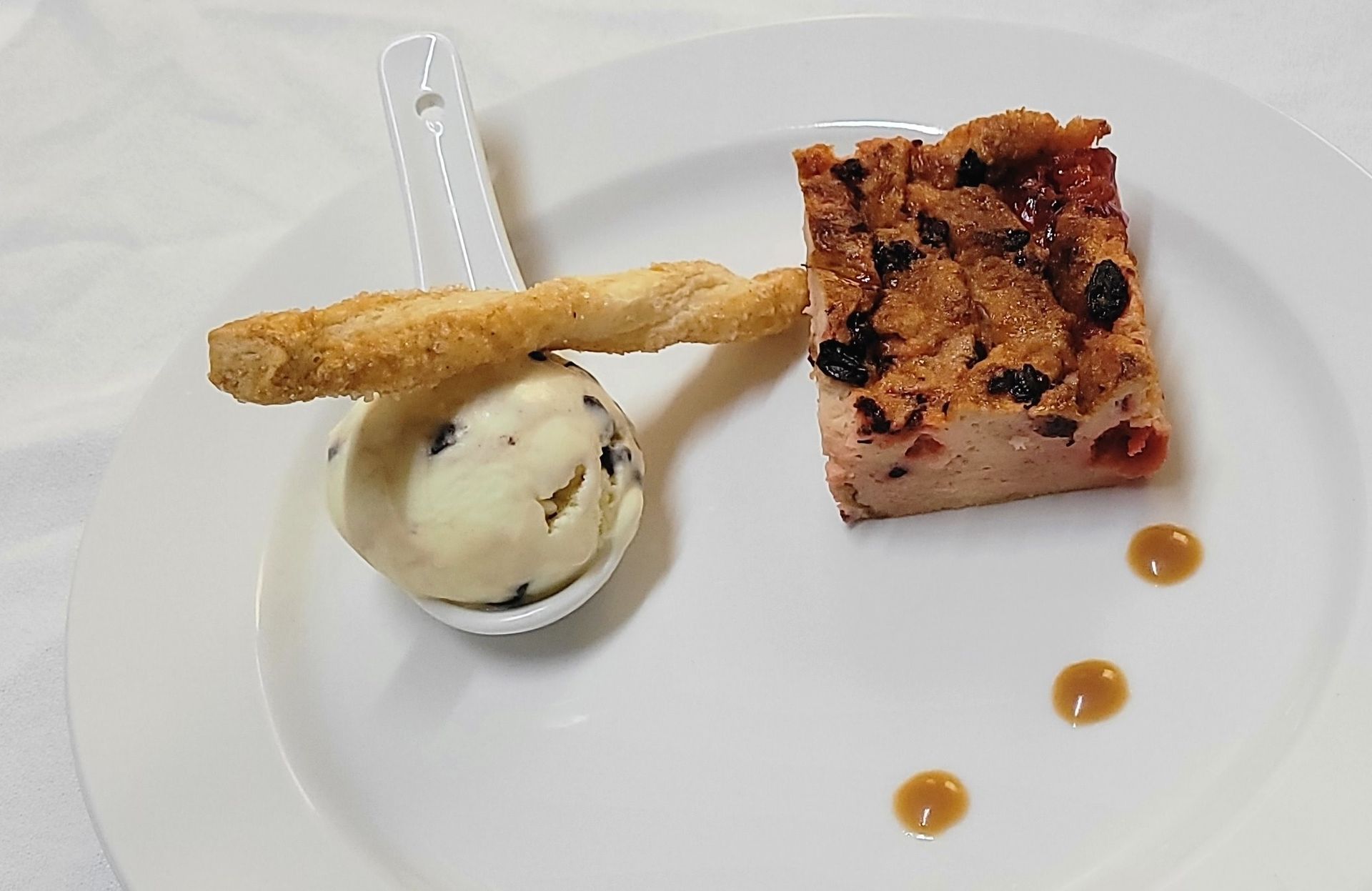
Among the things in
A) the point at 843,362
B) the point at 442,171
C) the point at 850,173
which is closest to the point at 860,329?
the point at 843,362

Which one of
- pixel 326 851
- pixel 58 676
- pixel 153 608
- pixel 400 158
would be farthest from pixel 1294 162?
pixel 58 676

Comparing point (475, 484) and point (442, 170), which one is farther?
point (442, 170)

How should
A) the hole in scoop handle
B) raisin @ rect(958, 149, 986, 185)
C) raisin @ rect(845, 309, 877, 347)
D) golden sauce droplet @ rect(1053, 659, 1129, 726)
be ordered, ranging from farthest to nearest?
the hole in scoop handle, raisin @ rect(958, 149, 986, 185), raisin @ rect(845, 309, 877, 347), golden sauce droplet @ rect(1053, 659, 1129, 726)

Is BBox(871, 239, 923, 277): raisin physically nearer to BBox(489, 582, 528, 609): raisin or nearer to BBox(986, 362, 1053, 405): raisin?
BBox(986, 362, 1053, 405): raisin

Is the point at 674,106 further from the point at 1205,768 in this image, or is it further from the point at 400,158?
the point at 1205,768

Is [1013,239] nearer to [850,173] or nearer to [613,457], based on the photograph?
[850,173]

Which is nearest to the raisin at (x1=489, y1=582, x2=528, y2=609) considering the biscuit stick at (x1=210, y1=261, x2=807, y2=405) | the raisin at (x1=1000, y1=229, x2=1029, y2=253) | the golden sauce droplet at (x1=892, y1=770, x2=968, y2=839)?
the biscuit stick at (x1=210, y1=261, x2=807, y2=405)

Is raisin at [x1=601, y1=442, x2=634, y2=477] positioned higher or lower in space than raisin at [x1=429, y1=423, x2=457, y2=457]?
lower
